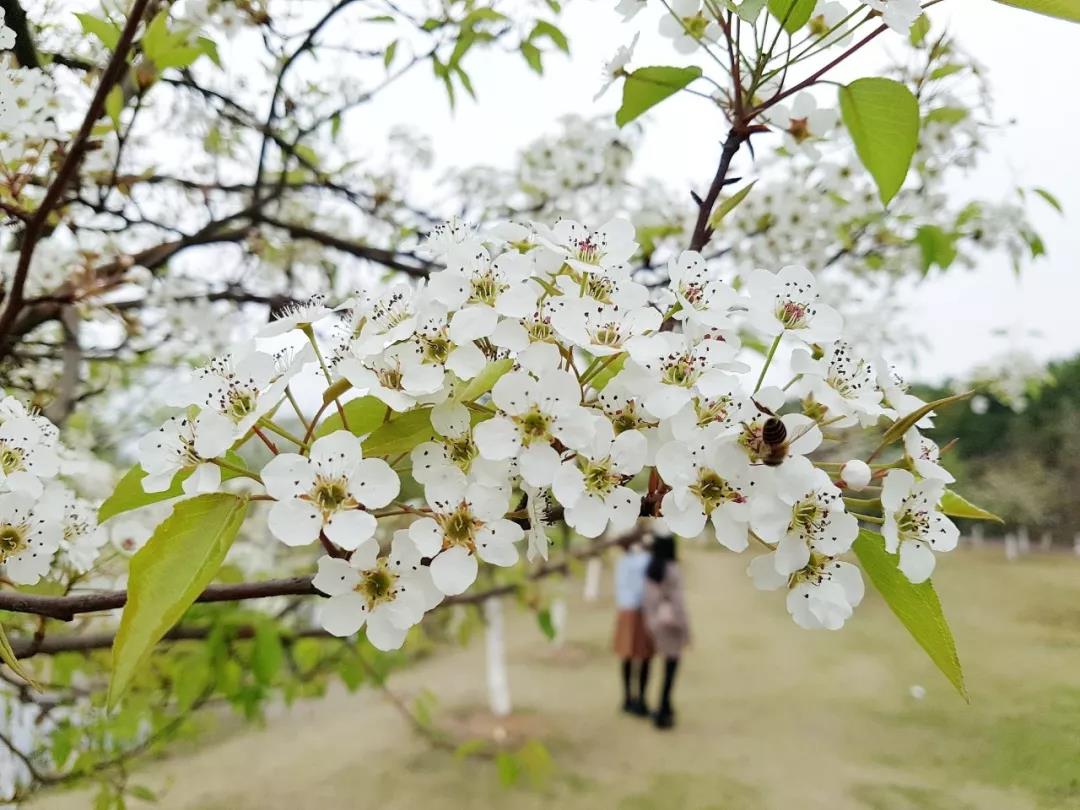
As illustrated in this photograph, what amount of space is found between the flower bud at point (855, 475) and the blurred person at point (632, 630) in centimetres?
267

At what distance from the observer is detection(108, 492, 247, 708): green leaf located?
1.05 feet

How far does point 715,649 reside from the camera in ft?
10.9

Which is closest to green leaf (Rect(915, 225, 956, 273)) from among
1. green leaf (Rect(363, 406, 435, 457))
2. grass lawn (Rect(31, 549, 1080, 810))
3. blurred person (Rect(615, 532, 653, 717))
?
grass lawn (Rect(31, 549, 1080, 810))

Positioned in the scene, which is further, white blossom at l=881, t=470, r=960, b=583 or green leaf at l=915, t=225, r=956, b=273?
green leaf at l=915, t=225, r=956, b=273

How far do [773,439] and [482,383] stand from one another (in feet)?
0.49

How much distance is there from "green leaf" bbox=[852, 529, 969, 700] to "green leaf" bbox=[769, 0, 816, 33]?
326 mm

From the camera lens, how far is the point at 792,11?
17.7 inches

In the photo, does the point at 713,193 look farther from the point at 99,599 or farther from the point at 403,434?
the point at 99,599

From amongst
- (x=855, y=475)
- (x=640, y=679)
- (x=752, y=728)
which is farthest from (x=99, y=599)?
(x=640, y=679)

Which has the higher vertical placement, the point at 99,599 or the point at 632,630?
the point at 99,599

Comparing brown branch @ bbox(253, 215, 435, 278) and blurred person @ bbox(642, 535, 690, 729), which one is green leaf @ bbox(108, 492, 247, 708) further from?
blurred person @ bbox(642, 535, 690, 729)

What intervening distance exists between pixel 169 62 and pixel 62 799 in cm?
125

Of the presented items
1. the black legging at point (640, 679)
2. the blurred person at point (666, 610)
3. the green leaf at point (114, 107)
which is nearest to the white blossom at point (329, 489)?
the green leaf at point (114, 107)

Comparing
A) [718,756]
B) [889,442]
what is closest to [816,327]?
[889,442]
